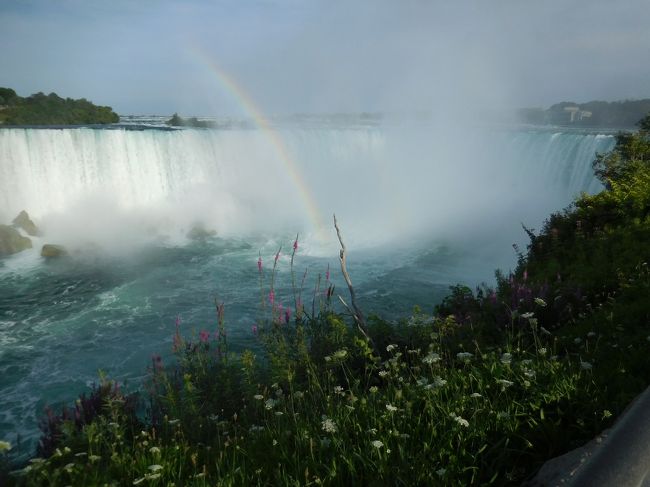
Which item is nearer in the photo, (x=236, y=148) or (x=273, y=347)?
(x=273, y=347)

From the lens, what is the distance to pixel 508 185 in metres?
34.2

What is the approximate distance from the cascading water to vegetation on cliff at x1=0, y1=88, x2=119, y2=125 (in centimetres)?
2256

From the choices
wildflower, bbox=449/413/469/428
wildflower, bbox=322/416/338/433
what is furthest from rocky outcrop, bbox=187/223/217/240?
wildflower, bbox=449/413/469/428

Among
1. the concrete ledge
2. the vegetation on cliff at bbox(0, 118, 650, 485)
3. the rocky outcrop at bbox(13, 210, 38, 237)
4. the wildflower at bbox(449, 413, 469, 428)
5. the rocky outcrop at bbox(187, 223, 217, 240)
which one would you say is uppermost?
the concrete ledge

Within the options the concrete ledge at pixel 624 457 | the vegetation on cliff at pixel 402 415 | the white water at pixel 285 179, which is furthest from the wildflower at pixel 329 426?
the white water at pixel 285 179

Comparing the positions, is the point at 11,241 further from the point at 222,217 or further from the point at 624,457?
the point at 624,457

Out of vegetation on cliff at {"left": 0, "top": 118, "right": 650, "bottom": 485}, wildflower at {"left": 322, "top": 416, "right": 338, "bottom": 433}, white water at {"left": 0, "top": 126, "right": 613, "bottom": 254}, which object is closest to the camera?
vegetation on cliff at {"left": 0, "top": 118, "right": 650, "bottom": 485}

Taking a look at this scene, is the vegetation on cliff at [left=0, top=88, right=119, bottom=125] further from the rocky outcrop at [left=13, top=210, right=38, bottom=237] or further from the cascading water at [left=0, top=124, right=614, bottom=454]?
the rocky outcrop at [left=13, top=210, right=38, bottom=237]

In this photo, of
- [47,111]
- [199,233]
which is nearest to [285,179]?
[199,233]

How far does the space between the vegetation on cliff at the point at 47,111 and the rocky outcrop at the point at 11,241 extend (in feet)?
83.2

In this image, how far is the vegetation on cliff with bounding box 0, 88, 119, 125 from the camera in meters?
41.8

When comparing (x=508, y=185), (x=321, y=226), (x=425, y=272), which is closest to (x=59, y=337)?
(x=425, y=272)

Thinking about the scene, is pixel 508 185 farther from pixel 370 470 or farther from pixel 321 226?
pixel 370 470

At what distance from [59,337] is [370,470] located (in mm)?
11632
